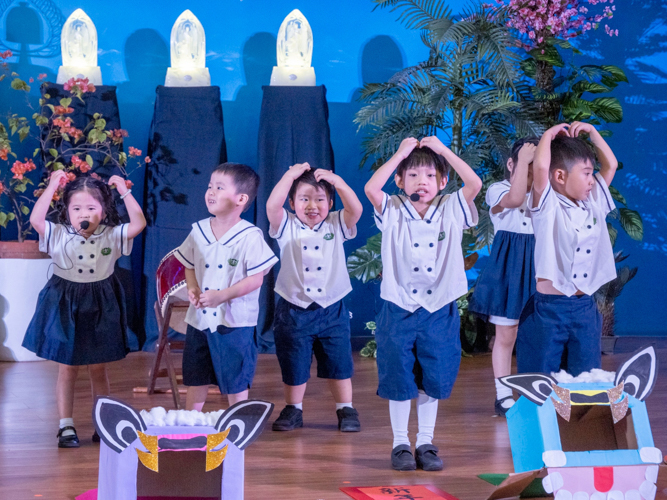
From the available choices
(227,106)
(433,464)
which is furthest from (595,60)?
(433,464)

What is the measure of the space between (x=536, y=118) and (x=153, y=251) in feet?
8.18

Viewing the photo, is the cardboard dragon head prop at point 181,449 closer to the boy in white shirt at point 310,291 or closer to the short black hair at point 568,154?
the boy in white shirt at point 310,291

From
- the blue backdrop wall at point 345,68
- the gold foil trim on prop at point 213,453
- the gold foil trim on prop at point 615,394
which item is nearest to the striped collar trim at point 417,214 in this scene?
the gold foil trim on prop at point 615,394

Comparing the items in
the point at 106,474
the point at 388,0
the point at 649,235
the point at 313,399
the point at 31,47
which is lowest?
the point at 313,399

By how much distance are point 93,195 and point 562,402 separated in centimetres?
178

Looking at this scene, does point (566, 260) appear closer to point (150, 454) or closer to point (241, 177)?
point (241, 177)

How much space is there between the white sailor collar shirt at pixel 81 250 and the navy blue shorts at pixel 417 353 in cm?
107

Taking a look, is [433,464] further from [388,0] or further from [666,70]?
[666,70]

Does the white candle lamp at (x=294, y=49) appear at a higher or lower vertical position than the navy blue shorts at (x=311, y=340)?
higher

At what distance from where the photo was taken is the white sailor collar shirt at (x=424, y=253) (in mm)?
2410

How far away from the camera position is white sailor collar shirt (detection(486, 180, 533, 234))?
3.00 metres

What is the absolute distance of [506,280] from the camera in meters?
3.12

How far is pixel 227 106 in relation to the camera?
511 cm

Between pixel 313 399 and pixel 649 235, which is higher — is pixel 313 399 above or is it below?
below
